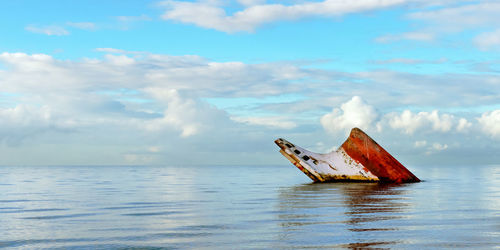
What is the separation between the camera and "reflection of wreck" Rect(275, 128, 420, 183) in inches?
908

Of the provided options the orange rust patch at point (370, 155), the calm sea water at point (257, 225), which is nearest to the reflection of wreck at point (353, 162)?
the orange rust patch at point (370, 155)

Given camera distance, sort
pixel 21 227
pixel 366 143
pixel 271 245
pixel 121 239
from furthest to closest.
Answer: pixel 366 143, pixel 21 227, pixel 121 239, pixel 271 245

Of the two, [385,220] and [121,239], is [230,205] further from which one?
[121,239]

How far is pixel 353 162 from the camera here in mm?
23312

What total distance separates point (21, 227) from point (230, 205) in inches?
220

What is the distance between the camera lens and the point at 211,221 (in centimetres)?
966

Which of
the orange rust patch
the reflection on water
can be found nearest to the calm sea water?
the reflection on water

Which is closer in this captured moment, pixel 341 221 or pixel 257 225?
pixel 257 225

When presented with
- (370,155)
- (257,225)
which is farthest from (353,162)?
(257,225)

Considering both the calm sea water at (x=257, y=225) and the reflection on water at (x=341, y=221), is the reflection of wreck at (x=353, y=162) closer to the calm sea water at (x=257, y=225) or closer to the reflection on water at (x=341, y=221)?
the reflection on water at (x=341, y=221)

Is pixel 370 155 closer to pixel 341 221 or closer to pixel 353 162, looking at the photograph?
pixel 353 162

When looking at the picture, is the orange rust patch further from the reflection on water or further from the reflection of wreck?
the reflection on water

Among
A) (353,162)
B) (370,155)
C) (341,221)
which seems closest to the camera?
(341,221)

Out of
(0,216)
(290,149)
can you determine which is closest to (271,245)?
(0,216)
